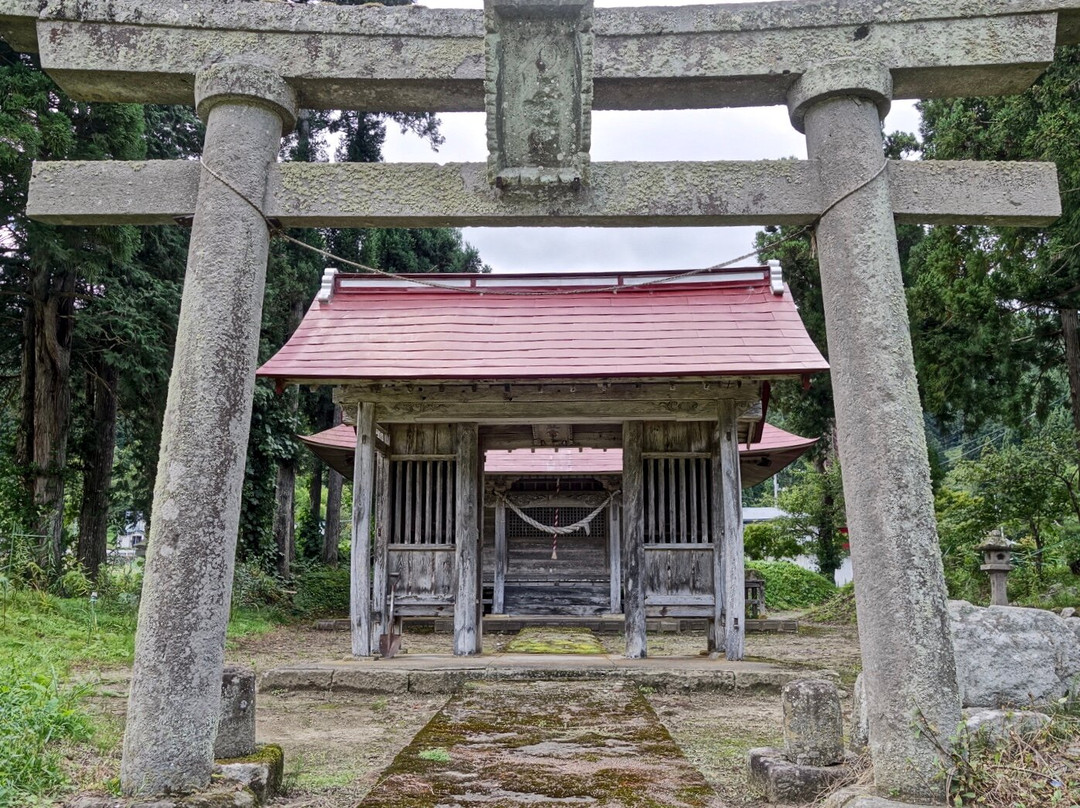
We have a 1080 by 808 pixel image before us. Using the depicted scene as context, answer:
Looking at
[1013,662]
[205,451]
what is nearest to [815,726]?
[1013,662]

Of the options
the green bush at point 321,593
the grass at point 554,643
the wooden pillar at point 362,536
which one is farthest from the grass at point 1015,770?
the green bush at point 321,593

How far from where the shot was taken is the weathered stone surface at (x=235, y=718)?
4453 millimetres

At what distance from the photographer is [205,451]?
4203 millimetres

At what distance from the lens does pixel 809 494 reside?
21.6 metres

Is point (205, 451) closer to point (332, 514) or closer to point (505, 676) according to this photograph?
point (505, 676)

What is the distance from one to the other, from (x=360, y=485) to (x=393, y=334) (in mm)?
1867

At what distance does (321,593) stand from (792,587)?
42.4 feet

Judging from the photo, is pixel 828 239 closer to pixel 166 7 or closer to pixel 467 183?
pixel 467 183

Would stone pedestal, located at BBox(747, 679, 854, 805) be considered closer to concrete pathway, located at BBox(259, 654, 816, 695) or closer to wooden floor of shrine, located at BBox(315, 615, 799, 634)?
concrete pathway, located at BBox(259, 654, 816, 695)

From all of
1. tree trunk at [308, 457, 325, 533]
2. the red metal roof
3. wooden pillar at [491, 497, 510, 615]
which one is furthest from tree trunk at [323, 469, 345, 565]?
the red metal roof

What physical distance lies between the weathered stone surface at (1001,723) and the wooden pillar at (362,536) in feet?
22.5

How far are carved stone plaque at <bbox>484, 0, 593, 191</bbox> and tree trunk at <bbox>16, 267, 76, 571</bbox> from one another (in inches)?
455

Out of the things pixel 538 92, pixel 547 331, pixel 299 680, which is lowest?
pixel 299 680

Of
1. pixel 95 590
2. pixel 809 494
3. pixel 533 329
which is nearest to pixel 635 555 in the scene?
pixel 533 329
